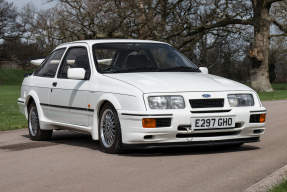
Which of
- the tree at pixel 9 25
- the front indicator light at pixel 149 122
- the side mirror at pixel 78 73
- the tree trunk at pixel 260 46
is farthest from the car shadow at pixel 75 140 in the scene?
the tree at pixel 9 25

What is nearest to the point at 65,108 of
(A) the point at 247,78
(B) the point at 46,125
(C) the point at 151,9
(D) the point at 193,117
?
(B) the point at 46,125

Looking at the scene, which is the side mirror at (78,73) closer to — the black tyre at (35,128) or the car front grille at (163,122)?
the car front grille at (163,122)

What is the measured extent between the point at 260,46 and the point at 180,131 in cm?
2804

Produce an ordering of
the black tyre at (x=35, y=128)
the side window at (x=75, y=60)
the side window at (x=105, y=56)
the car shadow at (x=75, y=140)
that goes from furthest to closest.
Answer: the black tyre at (x=35, y=128) → the car shadow at (x=75, y=140) → the side window at (x=75, y=60) → the side window at (x=105, y=56)

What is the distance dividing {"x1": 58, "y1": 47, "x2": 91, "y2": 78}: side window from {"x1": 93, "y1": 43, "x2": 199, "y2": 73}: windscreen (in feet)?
0.68

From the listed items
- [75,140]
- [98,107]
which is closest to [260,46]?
[75,140]

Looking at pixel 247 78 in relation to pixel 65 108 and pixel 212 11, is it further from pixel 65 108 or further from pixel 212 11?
pixel 65 108

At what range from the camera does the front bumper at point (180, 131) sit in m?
6.37

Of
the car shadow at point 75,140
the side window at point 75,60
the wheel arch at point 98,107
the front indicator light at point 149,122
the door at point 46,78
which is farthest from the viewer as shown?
the door at point 46,78

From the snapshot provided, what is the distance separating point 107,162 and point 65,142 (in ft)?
9.06

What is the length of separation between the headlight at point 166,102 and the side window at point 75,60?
174 cm

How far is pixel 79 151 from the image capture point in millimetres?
7457

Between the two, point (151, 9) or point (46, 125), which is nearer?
point (46, 125)

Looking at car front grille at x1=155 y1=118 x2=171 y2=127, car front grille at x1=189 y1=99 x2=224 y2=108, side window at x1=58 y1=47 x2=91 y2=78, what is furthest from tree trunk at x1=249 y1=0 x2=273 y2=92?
car front grille at x1=155 y1=118 x2=171 y2=127
